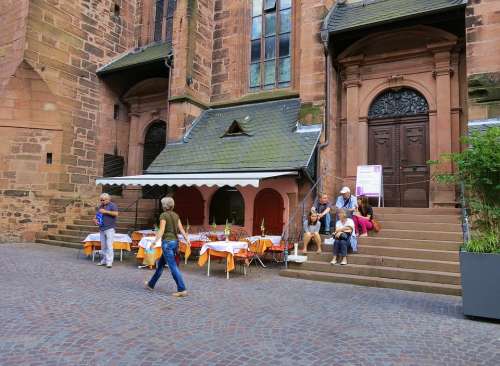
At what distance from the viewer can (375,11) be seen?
1127 centimetres

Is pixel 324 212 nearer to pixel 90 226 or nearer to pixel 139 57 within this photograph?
pixel 90 226

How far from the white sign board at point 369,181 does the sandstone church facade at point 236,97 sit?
31.8 inches

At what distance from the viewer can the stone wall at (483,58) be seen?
878cm

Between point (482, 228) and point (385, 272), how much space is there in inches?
83.3

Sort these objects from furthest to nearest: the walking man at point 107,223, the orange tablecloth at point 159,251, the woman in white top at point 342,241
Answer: the walking man at point 107,223
the orange tablecloth at point 159,251
the woman in white top at point 342,241

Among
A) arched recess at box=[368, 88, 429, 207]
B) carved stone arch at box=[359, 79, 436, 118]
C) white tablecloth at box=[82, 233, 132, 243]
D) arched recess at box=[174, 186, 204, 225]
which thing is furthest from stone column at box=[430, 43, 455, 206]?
white tablecloth at box=[82, 233, 132, 243]

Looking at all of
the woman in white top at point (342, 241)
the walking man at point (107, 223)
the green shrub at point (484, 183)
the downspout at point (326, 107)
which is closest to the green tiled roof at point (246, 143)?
the downspout at point (326, 107)

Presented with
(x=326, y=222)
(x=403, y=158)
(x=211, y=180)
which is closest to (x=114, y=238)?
(x=211, y=180)

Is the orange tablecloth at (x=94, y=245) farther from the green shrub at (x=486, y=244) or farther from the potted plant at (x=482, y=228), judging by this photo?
the green shrub at (x=486, y=244)

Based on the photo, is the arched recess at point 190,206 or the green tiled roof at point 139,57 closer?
the arched recess at point 190,206

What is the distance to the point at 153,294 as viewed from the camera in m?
6.02

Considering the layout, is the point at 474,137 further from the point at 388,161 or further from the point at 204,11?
the point at 204,11

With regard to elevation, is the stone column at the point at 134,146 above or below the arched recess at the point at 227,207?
above

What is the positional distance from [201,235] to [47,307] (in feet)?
15.9
